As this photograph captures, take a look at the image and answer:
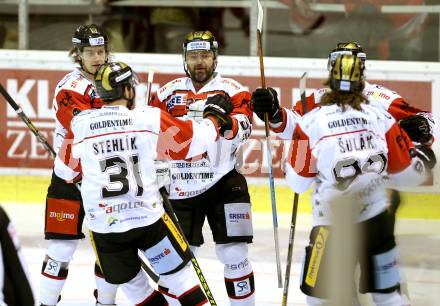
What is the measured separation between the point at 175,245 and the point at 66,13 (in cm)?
442

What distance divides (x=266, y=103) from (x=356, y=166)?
864mm

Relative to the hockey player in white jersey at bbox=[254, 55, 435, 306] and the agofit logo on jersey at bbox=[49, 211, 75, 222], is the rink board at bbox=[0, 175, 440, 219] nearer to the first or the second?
the agofit logo on jersey at bbox=[49, 211, 75, 222]

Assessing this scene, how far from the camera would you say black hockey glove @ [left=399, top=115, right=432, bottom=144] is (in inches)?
192

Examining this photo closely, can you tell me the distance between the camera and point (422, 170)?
401 cm

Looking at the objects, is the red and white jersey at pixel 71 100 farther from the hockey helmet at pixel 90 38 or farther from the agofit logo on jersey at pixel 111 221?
the agofit logo on jersey at pixel 111 221

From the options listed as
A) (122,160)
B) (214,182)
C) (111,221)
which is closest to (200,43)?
(214,182)

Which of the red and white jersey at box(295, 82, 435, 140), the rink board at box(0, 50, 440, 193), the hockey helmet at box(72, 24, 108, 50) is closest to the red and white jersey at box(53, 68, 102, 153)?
the hockey helmet at box(72, 24, 108, 50)

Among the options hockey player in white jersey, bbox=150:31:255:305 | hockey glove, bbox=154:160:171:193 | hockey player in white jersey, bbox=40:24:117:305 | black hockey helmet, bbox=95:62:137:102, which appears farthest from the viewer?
hockey player in white jersey, bbox=40:24:117:305

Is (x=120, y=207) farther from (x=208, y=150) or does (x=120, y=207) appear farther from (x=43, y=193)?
(x=43, y=193)

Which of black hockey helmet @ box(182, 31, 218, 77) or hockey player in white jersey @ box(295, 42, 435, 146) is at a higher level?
black hockey helmet @ box(182, 31, 218, 77)

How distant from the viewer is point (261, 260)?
6.19 meters

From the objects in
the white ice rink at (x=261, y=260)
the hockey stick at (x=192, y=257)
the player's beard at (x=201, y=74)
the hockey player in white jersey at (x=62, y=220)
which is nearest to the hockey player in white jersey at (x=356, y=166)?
the white ice rink at (x=261, y=260)

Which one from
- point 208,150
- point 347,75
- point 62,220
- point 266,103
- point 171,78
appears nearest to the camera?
→ point 347,75

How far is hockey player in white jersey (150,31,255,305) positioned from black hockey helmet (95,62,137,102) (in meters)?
0.75
